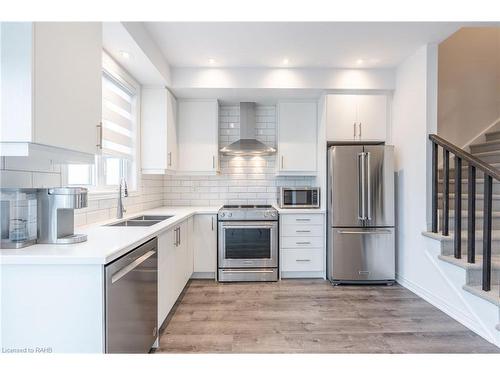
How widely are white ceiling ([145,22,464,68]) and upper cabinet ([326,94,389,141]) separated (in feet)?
1.35

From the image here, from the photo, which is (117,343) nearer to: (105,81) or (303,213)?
(105,81)

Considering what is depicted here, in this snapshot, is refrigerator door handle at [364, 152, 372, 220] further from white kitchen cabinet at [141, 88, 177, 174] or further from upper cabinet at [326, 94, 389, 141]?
white kitchen cabinet at [141, 88, 177, 174]

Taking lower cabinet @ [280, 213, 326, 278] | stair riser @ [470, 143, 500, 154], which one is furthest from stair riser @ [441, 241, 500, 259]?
stair riser @ [470, 143, 500, 154]

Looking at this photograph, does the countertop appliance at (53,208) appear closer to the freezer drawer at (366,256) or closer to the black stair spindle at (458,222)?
the freezer drawer at (366,256)

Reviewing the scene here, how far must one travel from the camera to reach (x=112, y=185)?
2760mm

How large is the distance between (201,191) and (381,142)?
8.47ft

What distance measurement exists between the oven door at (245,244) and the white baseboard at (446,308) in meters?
Answer: 1.57

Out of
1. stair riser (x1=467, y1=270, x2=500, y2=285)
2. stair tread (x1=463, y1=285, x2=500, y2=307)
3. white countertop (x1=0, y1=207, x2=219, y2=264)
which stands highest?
white countertop (x1=0, y1=207, x2=219, y2=264)

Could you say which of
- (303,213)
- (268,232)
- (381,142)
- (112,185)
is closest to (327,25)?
(381,142)

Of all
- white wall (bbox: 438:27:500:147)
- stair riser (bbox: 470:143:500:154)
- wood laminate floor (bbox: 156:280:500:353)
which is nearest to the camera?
wood laminate floor (bbox: 156:280:500:353)

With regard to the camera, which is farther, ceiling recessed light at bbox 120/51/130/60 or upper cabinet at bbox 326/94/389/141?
upper cabinet at bbox 326/94/389/141

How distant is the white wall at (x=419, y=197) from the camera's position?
249cm

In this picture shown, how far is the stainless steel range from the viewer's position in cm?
340

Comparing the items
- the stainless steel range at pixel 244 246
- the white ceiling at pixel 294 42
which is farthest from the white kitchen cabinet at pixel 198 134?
the stainless steel range at pixel 244 246
